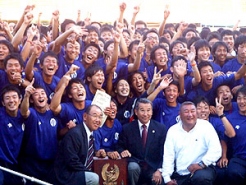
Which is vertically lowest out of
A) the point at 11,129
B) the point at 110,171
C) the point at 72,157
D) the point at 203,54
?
the point at 110,171

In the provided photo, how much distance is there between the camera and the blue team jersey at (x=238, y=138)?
541 centimetres

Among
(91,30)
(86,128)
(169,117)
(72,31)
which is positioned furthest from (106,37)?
(86,128)

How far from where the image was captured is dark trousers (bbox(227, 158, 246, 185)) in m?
5.17

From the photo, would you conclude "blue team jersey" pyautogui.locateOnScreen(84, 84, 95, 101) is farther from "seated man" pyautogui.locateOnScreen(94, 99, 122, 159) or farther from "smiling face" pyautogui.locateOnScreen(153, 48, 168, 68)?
"smiling face" pyautogui.locateOnScreen(153, 48, 168, 68)

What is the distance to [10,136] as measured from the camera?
5.04 meters

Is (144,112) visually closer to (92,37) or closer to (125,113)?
(125,113)

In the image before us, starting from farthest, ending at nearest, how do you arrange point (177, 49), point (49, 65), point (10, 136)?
1. point (177, 49)
2. point (49, 65)
3. point (10, 136)

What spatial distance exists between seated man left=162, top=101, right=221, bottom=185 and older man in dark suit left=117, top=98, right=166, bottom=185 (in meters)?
0.23

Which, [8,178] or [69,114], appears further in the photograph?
[69,114]

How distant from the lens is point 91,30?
22.3 ft

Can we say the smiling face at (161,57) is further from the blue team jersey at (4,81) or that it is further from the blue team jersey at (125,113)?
the blue team jersey at (4,81)

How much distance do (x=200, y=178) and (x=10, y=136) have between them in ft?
6.74

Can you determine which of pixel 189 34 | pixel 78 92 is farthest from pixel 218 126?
pixel 189 34

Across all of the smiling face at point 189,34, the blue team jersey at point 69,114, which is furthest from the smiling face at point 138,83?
the smiling face at point 189,34
